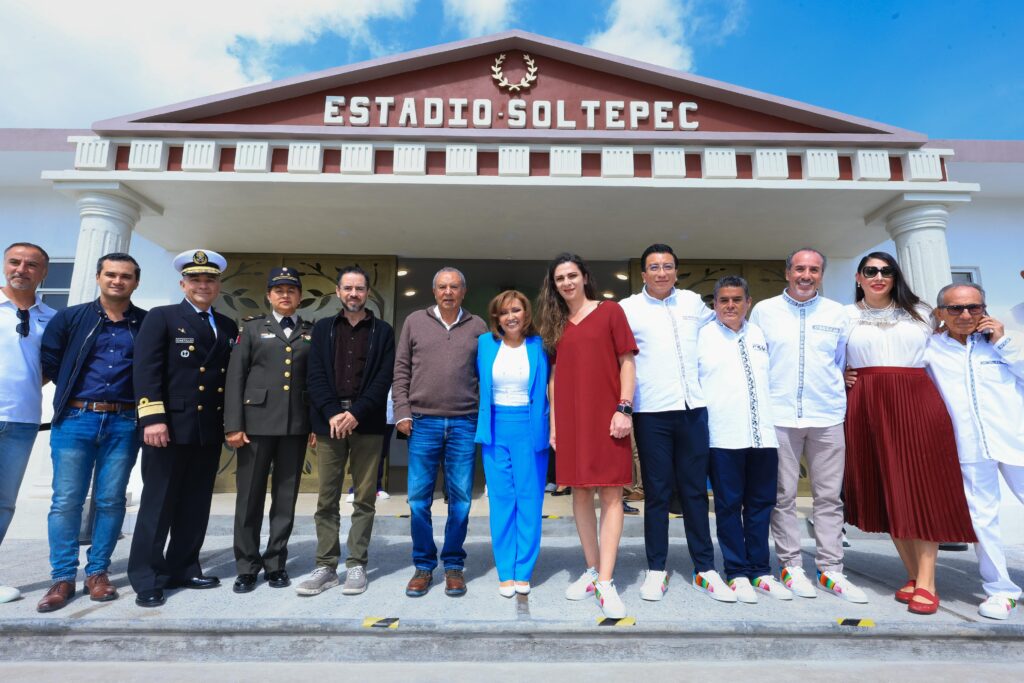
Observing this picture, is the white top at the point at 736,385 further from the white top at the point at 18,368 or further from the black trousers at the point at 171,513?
→ the white top at the point at 18,368

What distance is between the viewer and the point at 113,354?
10.1 feet

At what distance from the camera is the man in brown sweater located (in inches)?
122

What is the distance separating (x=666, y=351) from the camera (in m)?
3.03

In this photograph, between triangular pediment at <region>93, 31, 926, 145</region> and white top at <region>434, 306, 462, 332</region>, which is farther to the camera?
triangular pediment at <region>93, 31, 926, 145</region>

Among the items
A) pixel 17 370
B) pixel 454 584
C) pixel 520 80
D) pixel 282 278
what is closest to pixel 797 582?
pixel 454 584

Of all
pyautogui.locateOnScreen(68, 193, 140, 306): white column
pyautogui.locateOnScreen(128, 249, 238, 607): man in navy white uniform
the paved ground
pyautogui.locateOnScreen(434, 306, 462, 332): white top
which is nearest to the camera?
the paved ground

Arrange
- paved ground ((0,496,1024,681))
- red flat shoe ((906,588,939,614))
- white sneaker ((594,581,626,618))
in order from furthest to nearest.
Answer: red flat shoe ((906,588,939,614)), white sneaker ((594,581,626,618)), paved ground ((0,496,1024,681))

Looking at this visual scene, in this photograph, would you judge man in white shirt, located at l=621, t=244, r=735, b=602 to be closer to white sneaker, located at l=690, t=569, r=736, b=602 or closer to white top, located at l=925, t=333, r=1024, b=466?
white sneaker, located at l=690, t=569, r=736, b=602

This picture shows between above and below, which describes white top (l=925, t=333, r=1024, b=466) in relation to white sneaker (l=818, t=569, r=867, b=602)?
above

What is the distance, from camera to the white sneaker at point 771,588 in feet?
9.57

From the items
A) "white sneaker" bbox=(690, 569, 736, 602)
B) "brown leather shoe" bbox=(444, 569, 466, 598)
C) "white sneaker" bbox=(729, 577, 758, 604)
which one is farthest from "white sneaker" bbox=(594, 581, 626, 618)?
"brown leather shoe" bbox=(444, 569, 466, 598)

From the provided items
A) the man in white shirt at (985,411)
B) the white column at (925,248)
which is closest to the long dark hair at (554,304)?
the man in white shirt at (985,411)

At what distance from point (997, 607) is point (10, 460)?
5708mm

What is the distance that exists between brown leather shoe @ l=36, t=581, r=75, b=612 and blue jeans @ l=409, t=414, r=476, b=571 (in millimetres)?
1950
